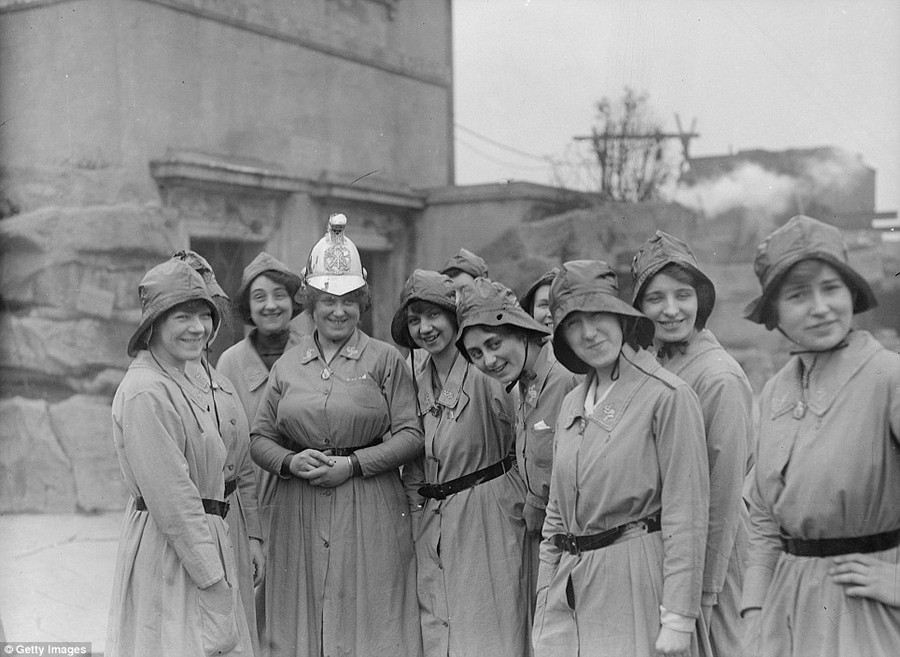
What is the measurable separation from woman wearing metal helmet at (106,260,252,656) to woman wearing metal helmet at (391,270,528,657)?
2.78 feet

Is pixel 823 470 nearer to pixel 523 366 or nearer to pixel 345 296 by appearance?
pixel 523 366

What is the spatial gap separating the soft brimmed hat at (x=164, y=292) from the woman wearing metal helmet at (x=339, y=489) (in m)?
0.77

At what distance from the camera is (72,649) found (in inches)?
193

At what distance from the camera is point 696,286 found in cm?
335

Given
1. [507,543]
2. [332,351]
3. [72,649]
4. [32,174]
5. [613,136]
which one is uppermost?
[613,136]

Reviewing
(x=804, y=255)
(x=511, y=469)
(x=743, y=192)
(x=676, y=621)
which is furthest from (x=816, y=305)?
(x=743, y=192)

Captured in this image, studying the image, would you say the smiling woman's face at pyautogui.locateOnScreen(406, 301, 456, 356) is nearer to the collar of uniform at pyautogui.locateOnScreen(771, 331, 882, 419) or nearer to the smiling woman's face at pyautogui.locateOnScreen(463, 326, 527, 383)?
the smiling woman's face at pyautogui.locateOnScreen(463, 326, 527, 383)

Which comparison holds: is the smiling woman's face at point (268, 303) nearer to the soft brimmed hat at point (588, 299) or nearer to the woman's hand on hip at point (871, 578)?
the soft brimmed hat at point (588, 299)

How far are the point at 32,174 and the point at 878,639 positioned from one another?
293 inches

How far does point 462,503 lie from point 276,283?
1.53 meters

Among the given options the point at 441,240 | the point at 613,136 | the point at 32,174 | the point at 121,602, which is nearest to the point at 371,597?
the point at 121,602

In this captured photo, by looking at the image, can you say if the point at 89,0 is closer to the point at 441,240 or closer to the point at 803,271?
the point at 441,240

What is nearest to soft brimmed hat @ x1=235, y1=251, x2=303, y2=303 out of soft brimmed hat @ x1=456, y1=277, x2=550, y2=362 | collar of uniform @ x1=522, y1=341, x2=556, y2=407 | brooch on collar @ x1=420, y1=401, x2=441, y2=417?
brooch on collar @ x1=420, y1=401, x2=441, y2=417

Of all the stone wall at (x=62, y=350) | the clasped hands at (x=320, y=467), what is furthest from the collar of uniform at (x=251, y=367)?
the stone wall at (x=62, y=350)
